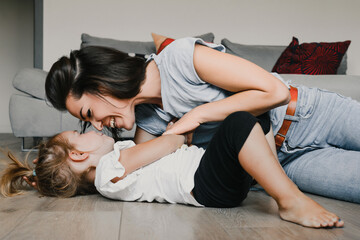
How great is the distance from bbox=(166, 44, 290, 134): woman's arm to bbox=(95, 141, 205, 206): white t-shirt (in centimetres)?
14

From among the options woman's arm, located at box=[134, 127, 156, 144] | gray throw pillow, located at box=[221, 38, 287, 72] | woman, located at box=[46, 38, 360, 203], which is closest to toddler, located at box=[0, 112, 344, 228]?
woman, located at box=[46, 38, 360, 203]

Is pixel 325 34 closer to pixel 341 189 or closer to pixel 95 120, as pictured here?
pixel 341 189

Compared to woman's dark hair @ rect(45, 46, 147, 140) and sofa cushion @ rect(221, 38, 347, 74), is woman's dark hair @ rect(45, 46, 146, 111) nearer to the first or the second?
woman's dark hair @ rect(45, 46, 147, 140)

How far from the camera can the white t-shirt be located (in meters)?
1.10

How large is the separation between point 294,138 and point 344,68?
2.26 m

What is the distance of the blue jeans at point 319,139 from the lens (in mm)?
1311

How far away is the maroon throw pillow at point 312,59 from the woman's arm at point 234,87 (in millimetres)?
1895

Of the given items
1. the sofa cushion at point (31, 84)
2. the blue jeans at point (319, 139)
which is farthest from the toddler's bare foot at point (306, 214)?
the sofa cushion at point (31, 84)

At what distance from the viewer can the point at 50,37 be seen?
357cm

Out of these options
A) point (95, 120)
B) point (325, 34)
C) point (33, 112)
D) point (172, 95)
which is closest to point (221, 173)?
point (172, 95)

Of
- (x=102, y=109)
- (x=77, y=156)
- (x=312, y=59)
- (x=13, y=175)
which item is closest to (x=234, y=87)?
Answer: (x=102, y=109)

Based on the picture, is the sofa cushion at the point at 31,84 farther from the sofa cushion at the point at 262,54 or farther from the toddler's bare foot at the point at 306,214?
the toddler's bare foot at the point at 306,214

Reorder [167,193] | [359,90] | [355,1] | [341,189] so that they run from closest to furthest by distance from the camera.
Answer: [167,193]
[341,189]
[359,90]
[355,1]

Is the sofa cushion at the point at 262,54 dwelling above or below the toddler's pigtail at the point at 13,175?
above
